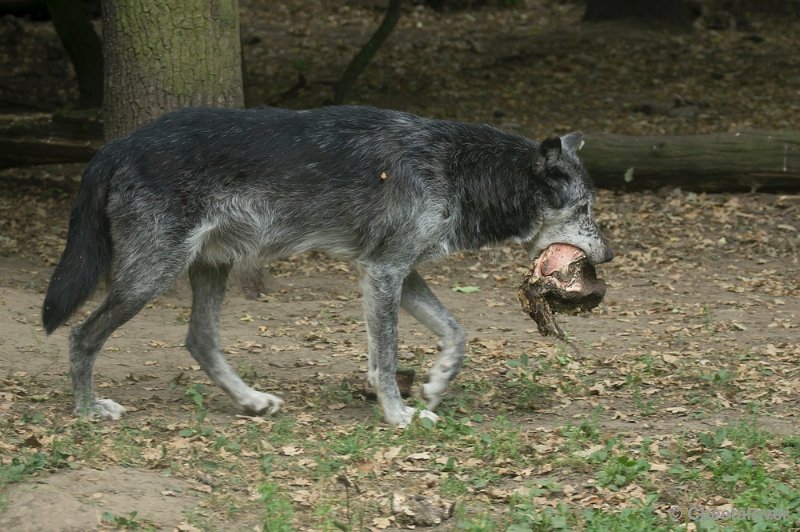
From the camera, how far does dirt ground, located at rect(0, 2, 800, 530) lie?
5.48 meters

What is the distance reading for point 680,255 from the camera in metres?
11.0

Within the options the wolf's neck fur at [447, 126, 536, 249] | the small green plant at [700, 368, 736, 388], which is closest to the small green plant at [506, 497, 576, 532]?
the wolf's neck fur at [447, 126, 536, 249]

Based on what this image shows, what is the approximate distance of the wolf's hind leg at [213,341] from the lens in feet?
22.4

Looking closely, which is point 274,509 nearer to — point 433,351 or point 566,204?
point 566,204

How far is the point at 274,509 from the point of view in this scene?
202 inches

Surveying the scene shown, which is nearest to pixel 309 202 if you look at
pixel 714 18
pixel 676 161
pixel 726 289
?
pixel 726 289

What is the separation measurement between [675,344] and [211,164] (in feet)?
12.2

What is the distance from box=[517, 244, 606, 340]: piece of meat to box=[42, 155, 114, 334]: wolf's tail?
8.51 feet

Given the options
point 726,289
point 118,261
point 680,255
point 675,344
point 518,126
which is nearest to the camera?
point 118,261

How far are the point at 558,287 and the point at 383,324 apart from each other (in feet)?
3.66

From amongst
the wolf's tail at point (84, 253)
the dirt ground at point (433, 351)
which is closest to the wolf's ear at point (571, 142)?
the dirt ground at point (433, 351)

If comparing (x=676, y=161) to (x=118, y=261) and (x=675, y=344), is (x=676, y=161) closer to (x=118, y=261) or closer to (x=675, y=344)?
(x=675, y=344)

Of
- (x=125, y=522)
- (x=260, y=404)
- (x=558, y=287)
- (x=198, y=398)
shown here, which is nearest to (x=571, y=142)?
(x=558, y=287)

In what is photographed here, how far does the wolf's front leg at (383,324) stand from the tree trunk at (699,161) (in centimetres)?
635
